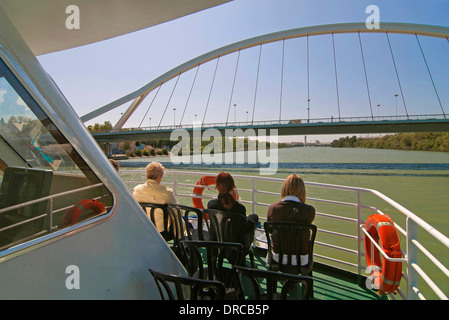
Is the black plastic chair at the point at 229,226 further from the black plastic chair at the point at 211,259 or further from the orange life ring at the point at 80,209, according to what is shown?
the orange life ring at the point at 80,209

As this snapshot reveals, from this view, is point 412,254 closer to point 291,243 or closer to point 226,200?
point 291,243

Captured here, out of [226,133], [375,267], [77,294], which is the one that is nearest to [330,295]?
[375,267]

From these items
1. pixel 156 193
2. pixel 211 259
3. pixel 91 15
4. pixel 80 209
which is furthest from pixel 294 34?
pixel 80 209

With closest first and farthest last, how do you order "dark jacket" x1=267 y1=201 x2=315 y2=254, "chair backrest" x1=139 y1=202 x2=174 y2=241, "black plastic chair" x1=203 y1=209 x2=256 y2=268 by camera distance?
"dark jacket" x1=267 y1=201 x2=315 y2=254 < "black plastic chair" x1=203 y1=209 x2=256 y2=268 < "chair backrest" x1=139 y1=202 x2=174 y2=241

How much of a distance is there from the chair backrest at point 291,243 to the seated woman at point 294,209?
2 centimetres

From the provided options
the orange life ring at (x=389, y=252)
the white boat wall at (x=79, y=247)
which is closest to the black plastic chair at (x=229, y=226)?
the white boat wall at (x=79, y=247)

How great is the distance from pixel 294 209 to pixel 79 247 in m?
1.54

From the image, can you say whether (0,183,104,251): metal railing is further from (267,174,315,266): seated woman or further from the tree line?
the tree line

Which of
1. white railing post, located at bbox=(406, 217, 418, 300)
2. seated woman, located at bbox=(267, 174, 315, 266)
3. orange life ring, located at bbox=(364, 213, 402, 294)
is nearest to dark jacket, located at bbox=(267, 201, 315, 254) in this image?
seated woman, located at bbox=(267, 174, 315, 266)

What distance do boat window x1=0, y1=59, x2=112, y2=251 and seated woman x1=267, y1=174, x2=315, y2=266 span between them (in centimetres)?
134

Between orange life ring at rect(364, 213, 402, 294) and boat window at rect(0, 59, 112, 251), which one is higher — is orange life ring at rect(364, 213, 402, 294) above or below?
below

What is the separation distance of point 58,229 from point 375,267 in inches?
90.2

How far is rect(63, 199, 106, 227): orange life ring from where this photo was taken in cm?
129

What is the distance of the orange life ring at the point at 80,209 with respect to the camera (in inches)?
50.8
